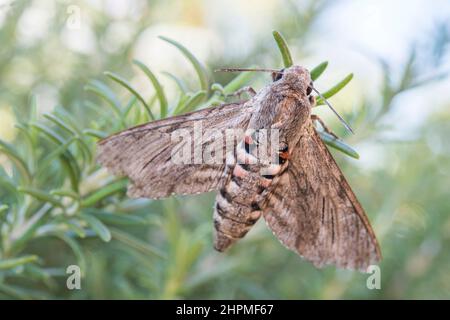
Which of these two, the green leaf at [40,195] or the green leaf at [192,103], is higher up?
the green leaf at [192,103]

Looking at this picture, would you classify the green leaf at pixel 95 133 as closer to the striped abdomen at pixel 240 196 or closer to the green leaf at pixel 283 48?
the striped abdomen at pixel 240 196

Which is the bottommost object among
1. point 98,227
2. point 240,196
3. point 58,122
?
point 98,227

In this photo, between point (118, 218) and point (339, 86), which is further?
point (118, 218)

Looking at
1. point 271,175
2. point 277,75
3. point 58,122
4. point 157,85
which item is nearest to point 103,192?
point 58,122

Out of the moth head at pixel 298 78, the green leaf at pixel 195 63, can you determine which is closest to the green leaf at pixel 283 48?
the moth head at pixel 298 78

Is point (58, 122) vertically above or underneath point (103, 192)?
above

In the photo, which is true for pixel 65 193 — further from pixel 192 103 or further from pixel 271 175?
pixel 271 175

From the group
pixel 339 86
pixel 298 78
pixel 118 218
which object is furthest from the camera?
pixel 118 218
